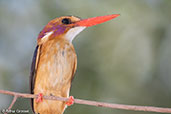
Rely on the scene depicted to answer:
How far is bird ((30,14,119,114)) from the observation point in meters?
2.76

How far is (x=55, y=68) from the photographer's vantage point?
2.75 m

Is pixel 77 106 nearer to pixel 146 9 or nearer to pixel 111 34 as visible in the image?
pixel 111 34

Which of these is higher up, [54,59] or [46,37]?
[46,37]

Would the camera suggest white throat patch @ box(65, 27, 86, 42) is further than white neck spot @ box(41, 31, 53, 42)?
No

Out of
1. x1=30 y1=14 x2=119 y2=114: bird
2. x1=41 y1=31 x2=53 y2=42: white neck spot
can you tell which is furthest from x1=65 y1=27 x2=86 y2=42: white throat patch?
x1=41 y1=31 x2=53 y2=42: white neck spot

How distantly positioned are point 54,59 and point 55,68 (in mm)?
79

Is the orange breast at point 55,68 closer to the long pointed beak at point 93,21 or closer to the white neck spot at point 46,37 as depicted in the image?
the white neck spot at point 46,37

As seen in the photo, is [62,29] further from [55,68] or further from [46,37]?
[55,68]

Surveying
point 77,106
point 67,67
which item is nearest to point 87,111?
point 77,106

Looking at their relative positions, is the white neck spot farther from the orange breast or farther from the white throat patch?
the white throat patch

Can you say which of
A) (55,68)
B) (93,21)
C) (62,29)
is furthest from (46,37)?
(93,21)

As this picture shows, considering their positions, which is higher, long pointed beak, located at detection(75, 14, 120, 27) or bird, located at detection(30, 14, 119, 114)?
long pointed beak, located at detection(75, 14, 120, 27)

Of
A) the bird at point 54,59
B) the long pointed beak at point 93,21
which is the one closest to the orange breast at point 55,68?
the bird at point 54,59

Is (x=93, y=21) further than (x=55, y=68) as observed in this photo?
No
